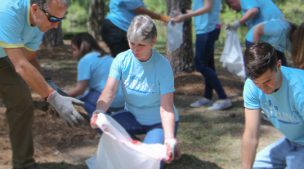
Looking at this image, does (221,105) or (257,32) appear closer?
(257,32)

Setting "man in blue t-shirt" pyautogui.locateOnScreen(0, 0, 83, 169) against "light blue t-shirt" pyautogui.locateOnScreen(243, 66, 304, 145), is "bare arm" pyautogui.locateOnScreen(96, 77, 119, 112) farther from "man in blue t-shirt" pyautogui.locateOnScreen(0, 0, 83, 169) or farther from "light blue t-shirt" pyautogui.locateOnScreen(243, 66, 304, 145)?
"light blue t-shirt" pyautogui.locateOnScreen(243, 66, 304, 145)

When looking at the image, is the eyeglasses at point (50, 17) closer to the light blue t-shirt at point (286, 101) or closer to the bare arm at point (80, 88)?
the light blue t-shirt at point (286, 101)

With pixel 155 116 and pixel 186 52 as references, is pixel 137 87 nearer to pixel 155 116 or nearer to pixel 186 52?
pixel 155 116

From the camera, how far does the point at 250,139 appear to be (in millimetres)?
2959

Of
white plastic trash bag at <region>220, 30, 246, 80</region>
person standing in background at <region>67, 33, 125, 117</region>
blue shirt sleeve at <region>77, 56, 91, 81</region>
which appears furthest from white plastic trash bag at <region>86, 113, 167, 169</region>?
white plastic trash bag at <region>220, 30, 246, 80</region>

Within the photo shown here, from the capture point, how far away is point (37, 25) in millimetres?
3129

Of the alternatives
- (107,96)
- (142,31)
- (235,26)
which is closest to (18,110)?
(107,96)

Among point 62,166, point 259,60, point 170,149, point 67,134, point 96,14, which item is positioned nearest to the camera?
point 259,60

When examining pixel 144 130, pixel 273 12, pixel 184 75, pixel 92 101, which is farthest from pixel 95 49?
pixel 184 75

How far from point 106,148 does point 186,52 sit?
3706mm

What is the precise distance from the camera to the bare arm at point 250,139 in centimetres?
293

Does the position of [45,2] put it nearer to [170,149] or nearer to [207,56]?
[170,149]

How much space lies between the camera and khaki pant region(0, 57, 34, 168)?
11.2 ft

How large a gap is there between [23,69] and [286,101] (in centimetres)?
157
